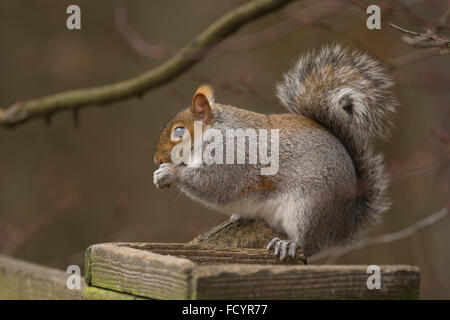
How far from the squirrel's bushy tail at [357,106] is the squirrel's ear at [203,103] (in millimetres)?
265

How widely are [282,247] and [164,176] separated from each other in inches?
15.3

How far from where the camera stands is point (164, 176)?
178 centimetres

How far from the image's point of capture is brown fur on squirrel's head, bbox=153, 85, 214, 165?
1802mm

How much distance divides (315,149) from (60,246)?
6.95 feet

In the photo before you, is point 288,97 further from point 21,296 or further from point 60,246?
point 60,246

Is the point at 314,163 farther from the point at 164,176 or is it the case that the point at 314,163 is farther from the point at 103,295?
the point at 103,295

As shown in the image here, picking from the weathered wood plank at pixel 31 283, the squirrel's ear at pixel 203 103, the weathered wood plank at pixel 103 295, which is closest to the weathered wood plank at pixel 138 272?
the weathered wood plank at pixel 103 295

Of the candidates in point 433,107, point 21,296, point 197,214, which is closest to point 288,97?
point 21,296

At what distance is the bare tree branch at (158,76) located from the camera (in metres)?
2.06

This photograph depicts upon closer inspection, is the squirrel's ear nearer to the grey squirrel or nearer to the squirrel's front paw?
the grey squirrel

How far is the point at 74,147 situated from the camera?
11.8ft

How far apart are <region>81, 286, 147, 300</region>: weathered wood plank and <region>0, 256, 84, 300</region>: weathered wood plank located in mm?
222

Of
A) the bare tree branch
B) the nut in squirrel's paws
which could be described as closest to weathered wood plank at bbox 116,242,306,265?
the nut in squirrel's paws

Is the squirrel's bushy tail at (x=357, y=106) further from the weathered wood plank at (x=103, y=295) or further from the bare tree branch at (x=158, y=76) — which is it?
the weathered wood plank at (x=103, y=295)
